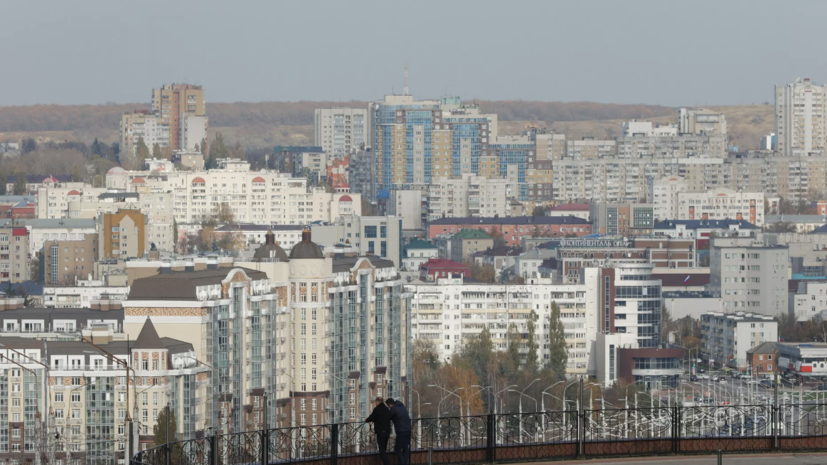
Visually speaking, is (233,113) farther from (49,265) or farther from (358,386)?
(358,386)

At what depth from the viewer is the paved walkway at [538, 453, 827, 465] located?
589 inches

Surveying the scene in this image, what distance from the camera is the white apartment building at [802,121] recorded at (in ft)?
412

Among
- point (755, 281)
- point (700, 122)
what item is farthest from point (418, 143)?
point (755, 281)

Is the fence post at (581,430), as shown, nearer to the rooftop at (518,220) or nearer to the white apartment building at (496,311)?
the white apartment building at (496,311)

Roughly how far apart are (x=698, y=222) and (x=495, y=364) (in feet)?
135

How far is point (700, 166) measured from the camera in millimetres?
110812

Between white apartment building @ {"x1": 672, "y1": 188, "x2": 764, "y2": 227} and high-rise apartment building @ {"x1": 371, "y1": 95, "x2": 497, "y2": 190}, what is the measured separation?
18699 millimetres

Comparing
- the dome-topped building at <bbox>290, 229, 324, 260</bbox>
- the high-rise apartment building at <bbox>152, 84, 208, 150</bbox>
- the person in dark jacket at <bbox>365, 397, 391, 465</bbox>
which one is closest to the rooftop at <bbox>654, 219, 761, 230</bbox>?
the high-rise apartment building at <bbox>152, 84, 208, 150</bbox>

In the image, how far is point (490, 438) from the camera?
1499cm

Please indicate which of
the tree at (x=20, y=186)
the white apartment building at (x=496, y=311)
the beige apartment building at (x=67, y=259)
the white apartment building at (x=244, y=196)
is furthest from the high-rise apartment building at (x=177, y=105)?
the white apartment building at (x=496, y=311)

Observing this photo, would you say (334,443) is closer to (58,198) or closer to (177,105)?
(58,198)

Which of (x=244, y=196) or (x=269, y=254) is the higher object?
(x=244, y=196)

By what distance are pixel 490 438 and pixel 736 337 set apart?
38331mm

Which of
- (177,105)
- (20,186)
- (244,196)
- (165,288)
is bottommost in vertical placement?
(165,288)
